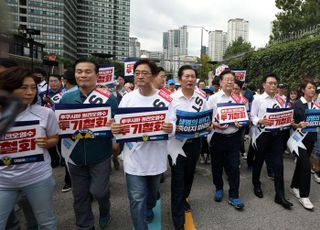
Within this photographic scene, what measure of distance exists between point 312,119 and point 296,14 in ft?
74.1

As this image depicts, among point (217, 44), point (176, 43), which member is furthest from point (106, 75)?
point (176, 43)

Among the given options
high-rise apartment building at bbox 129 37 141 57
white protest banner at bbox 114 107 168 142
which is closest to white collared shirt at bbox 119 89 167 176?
white protest banner at bbox 114 107 168 142

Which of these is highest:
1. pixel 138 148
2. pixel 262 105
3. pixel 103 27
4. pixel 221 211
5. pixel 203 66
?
pixel 103 27

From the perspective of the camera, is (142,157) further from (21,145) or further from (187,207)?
(187,207)

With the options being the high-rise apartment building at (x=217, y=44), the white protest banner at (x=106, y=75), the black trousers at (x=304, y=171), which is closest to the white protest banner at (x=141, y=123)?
the black trousers at (x=304, y=171)

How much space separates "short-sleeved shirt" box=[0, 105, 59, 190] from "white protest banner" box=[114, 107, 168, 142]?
0.65m

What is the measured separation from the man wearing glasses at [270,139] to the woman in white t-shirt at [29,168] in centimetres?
308

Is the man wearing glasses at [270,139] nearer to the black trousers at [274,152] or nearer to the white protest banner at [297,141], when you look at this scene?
the black trousers at [274,152]

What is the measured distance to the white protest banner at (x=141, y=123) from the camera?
2.92 m

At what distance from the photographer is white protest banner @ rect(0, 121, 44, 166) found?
2.47 meters

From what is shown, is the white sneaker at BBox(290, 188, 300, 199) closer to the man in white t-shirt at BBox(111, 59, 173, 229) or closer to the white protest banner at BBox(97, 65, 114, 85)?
the man in white t-shirt at BBox(111, 59, 173, 229)

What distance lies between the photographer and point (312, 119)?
14.4 feet

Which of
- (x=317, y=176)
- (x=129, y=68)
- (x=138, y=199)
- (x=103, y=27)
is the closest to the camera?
(x=138, y=199)

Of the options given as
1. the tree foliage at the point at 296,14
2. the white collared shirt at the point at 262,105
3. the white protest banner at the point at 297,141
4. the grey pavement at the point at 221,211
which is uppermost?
the tree foliage at the point at 296,14
